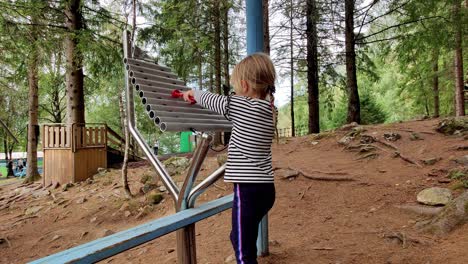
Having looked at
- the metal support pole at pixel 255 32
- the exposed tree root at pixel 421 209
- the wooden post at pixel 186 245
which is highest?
the metal support pole at pixel 255 32

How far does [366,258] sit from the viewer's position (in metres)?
2.92

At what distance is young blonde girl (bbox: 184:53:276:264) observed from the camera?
1905mm

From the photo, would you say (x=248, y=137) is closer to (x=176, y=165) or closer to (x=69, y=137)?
(x=176, y=165)

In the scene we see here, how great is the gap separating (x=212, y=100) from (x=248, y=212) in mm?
637

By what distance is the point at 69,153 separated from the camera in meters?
8.95

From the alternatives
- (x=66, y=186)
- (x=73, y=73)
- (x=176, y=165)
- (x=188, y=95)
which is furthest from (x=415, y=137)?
(x=73, y=73)

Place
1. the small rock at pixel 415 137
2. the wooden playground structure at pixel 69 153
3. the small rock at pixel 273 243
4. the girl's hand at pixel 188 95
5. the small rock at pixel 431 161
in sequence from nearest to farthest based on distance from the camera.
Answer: the girl's hand at pixel 188 95 → the small rock at pixel 273 243 → the small rock at pixel 431 161 → the small rock at pixel 415 137 → the wooden playground structure at pixel 69 153

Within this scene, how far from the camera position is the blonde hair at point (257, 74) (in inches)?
74.9

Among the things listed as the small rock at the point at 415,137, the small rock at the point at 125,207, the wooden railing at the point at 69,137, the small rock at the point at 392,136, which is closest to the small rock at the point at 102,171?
the wooden railing at the point at 69,137

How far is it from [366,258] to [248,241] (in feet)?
4.71

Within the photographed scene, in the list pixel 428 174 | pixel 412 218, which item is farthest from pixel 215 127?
pixel 428 174

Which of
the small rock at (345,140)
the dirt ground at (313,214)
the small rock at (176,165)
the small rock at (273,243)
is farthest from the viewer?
the small rock at (176,165)

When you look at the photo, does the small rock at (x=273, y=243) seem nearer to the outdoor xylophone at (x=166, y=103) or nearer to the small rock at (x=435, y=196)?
the outdoor xylophone at (x=166, y=103)

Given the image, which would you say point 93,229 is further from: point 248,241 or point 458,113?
point 458,113
